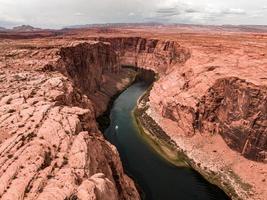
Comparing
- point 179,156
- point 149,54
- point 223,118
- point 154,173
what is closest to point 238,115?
point 223,118

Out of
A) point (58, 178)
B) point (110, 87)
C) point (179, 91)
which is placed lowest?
point (110, 87)

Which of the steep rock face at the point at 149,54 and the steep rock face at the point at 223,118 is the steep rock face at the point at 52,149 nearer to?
the steep rock face at the point at 223,118

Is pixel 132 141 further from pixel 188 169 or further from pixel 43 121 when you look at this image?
pixel 43 121

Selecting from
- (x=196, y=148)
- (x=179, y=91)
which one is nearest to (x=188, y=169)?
(x=196, y=148)

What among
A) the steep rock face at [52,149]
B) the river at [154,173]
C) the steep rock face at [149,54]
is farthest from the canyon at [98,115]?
the steep rock face at [149,54]

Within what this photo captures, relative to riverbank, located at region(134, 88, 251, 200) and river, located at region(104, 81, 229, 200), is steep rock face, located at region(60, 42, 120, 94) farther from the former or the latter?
river, located at region(104, 81, 229, 200)

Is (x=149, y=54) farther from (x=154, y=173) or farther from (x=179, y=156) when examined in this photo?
(x=154, y=173)
